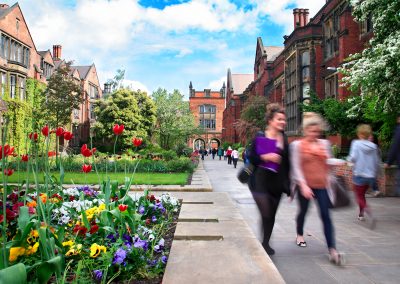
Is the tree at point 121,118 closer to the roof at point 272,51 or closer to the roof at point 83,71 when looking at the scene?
the roof at point 83,71

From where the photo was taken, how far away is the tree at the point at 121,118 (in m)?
39.2

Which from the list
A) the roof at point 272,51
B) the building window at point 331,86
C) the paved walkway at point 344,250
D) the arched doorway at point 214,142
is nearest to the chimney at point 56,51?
the roof at point 272,51

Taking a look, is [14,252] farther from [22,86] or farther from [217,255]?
[22,86]

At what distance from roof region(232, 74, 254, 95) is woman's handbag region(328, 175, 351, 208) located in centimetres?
6806

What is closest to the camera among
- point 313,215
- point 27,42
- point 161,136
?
point 313,215

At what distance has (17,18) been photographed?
103ft

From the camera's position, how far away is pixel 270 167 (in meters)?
4.37

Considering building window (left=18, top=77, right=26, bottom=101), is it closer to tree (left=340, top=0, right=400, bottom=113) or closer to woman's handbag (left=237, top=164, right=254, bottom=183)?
tree (left=340, top=0, right=400, bottom=113)

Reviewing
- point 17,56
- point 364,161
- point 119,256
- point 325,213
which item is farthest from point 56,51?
point 119,256

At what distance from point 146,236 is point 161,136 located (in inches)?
1701

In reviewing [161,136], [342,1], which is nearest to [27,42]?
[161,136]

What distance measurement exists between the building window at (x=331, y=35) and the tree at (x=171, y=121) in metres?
24.0

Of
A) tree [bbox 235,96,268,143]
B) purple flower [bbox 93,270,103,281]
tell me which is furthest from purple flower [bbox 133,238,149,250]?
tree [bbox 235,96,268,143]

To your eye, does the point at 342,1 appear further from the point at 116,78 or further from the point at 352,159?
the point at 116,78
